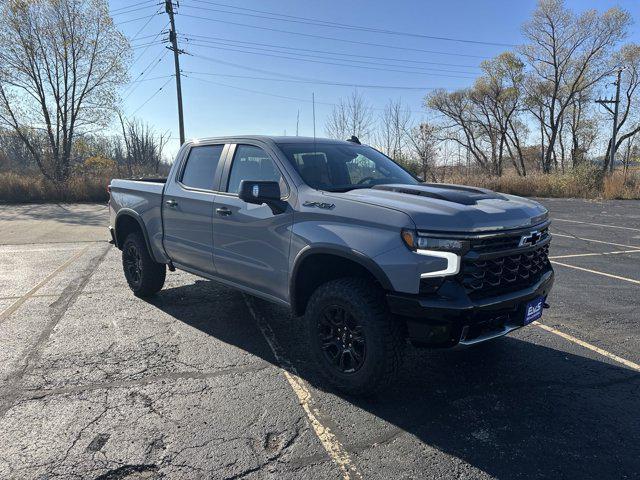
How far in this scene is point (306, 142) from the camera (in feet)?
14.1

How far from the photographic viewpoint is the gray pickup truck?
9.44 feet

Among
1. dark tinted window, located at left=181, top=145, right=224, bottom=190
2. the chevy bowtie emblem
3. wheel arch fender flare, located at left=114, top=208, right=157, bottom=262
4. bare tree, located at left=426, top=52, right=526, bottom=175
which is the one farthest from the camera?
bare tree, located at left=426, top=52, right=526, bottom=175

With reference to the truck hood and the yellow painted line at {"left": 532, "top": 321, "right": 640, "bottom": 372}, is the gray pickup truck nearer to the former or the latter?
the truck hood

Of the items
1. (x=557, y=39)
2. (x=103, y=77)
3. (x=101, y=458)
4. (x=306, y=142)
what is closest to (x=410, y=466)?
(x=101, y=458)

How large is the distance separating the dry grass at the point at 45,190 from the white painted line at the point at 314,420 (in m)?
20.4

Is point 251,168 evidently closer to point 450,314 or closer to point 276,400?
point 276,400

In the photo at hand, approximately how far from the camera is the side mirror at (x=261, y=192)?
3.53 meters

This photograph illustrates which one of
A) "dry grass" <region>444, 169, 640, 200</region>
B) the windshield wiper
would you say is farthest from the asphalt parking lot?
"dry grass" <region>444, 169, 640, 200</region>

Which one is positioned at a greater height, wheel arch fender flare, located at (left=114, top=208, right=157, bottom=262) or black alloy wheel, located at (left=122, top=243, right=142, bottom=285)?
wheel arch fender flare, located at (left=114, top=208, right=157, bottom=262)


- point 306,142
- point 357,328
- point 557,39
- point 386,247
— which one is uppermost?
point 557,39

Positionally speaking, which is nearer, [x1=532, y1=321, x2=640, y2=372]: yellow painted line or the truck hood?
the truck hood

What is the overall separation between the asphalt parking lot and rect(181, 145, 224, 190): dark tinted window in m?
1.53

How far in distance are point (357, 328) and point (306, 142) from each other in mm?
1921

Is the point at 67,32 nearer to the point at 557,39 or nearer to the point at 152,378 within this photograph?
the point at 152,378
